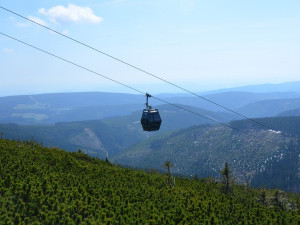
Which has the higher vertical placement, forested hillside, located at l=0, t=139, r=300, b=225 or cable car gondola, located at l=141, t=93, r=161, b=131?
cable car gondola, located at l=141, t=93, r=161, b=131

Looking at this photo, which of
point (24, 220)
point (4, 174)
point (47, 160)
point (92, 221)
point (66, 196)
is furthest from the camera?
point (47, 160)

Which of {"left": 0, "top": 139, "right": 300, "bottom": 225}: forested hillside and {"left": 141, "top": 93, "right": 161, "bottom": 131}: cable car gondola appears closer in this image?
{"left": 0, "top": 139, "right": 300, "bottom": 225}: forested hillside

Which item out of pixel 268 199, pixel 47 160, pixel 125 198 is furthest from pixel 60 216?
pixel 268 199

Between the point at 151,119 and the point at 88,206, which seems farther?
the point at 88,206

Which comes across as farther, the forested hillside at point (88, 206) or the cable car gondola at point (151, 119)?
the cable car gondola at point (151, 119)

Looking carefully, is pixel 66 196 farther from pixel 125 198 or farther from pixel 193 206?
pixel 193 206

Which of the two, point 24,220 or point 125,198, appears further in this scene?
point 125,198

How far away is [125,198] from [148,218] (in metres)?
8.53

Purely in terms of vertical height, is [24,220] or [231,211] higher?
[24,220]

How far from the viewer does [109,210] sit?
125ft

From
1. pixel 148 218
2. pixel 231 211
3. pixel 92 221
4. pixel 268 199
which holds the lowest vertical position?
pixel 268 199

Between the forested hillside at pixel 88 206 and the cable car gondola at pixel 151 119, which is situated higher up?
the cable car gondola at pixel 151 119

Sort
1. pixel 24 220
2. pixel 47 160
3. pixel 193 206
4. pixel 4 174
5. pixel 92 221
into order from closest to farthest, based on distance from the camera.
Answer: pixel 24 220 < pixel 92 221 < pixel 4 174 < pixel 193 206 < pixel 47 160

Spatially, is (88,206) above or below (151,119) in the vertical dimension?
below
